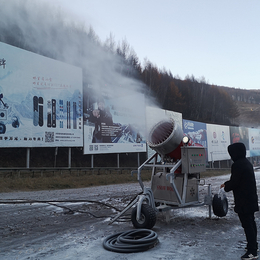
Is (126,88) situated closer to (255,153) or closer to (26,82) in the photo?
(26,82)

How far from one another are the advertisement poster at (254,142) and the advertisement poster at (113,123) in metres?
35.3

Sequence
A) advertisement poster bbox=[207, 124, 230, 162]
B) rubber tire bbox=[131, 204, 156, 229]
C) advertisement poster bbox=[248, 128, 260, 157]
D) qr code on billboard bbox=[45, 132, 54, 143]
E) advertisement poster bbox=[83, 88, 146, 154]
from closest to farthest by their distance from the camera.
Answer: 1. rubber tire bbox=[131, 204, 156, 229]
2. qr code on billboard bbox=[45, 132, 54, 143]
3. advertisement poster bbox=[83, 88, 146, 154]
4. advertisement poster bbox=[207, 124, 230, 162]
5. advertisement poster bbox=[248, 128, 260, 157]

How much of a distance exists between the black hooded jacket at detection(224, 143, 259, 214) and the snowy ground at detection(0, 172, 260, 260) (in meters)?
0.76

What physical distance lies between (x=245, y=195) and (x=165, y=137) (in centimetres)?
286

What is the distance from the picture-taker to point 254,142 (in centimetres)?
5322

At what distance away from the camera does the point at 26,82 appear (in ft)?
50.8

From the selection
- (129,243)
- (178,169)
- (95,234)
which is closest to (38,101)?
(178,169)

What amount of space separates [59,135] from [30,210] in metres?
9.92

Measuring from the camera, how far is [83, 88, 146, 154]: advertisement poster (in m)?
19.4

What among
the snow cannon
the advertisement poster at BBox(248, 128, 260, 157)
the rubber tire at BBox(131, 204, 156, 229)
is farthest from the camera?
the advertisement poster at BBox(248, 128, 260, 157)

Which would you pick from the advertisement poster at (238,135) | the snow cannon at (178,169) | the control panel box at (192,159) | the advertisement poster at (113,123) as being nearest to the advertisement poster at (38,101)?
Result: the advertisement poster at (113,123)

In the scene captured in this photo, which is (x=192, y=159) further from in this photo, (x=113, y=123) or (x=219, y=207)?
(x=113, y=123)

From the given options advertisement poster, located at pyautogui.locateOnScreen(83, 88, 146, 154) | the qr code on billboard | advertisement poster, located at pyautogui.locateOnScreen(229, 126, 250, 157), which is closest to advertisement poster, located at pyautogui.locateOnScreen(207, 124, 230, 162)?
advertisement poster, located at pyautogui.locateOnScreen(229, 126, 250, 157)

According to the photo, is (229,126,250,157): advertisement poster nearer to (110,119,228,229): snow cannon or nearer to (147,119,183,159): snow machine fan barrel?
(110,119,228,229): snow cannon
